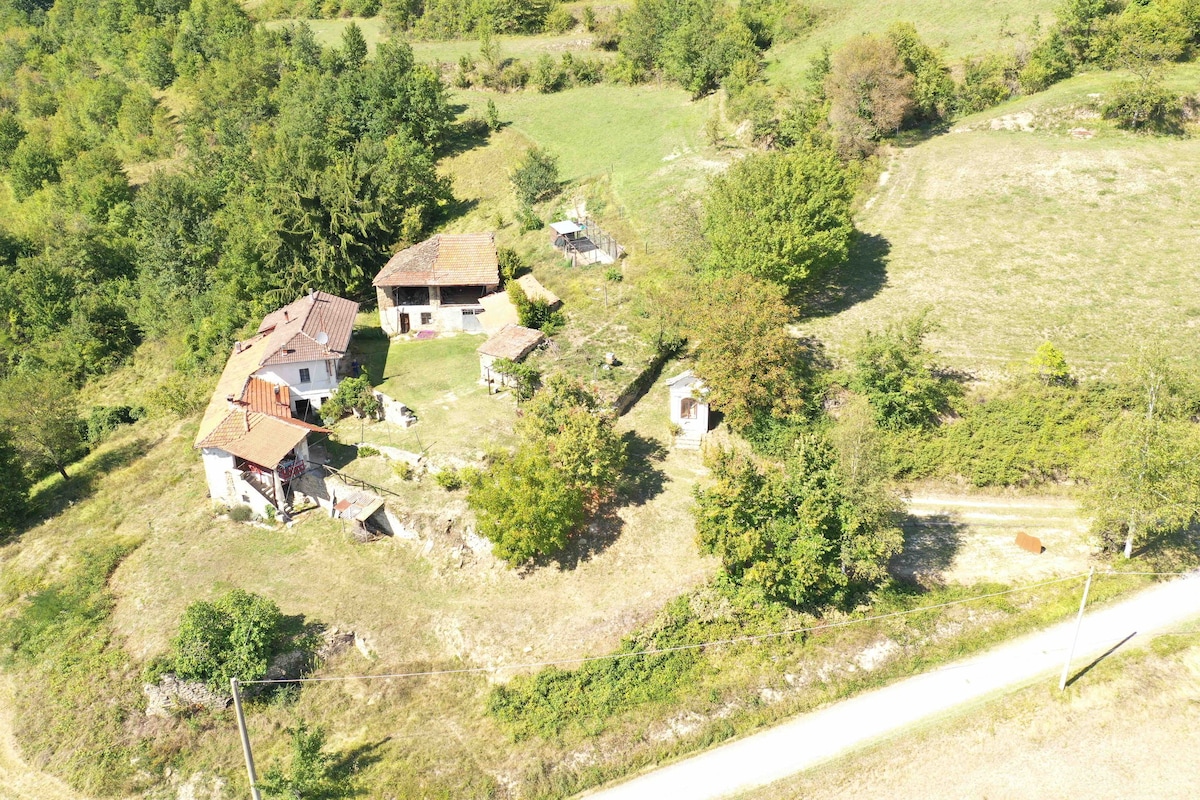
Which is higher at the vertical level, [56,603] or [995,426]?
[995,426]

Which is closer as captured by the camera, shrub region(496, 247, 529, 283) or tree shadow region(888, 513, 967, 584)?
tree shadow region(888, 513, 967, 584)

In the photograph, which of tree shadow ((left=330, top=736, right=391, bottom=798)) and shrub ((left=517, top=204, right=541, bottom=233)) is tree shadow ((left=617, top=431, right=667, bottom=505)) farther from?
shrub ((left=517, top=204, right=541, bottom=233))

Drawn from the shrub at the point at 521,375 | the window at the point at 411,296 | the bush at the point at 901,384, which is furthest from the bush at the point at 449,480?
the bush at the point at 901,384

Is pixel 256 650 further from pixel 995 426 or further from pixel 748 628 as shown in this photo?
pixel 995 426

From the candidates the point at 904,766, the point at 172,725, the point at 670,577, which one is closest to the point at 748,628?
the point at 670,577

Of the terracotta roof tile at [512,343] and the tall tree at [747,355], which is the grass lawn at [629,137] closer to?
the terracotta roof tile at [512,343]

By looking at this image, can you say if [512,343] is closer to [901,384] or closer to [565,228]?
[565,228]

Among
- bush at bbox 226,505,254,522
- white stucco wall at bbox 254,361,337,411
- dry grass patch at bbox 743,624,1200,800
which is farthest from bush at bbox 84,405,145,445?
dry grass patch at bbox 743,624,1200,800

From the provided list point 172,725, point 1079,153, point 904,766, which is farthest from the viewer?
point 1079,153
